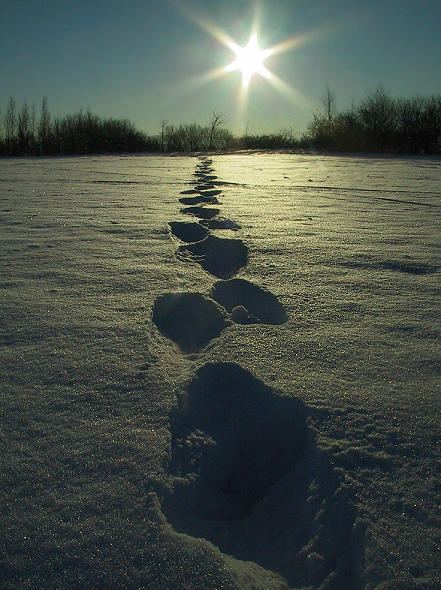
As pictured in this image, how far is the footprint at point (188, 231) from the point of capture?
1969 millimetres

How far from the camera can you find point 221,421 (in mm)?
748

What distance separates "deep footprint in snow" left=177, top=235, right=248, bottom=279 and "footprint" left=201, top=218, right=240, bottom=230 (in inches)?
9.2

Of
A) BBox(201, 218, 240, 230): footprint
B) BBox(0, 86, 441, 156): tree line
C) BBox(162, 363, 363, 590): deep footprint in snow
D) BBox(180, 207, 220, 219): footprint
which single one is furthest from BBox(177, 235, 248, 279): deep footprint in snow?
BBox(0, 86, 441, 156): tree line

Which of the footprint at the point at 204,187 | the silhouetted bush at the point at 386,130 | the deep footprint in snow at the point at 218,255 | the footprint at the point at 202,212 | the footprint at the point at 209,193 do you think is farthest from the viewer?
the silhouetted bush at the point at 386,130

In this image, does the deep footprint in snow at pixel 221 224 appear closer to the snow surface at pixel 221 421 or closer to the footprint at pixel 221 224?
the footprint at pixel 221 224

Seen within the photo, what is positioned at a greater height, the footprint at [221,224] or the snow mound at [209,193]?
the snow mound at [209,193]

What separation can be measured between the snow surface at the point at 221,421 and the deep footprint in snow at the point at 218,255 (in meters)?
0.01

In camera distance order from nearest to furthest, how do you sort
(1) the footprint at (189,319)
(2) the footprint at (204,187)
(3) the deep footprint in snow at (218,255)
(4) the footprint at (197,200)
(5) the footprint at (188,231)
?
1. (1) the footprint at (189,319)
2. (3) the deep footprint in snow at (218,255)
3. (5) the footprint at (188,231)
4. (4) the footprint at (197,200)
5. (2) the footprint at (204,187)

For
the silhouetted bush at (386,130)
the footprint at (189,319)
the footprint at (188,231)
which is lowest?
the footprint at (189,319)

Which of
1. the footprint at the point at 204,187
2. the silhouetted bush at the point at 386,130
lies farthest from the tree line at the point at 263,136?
the footprint at the point at 204,187

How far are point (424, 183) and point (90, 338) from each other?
3892 mm

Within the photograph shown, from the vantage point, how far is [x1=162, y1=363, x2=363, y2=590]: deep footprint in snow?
0.53m

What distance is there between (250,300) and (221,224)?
3.18 ft

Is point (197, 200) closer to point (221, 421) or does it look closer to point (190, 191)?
point (190, 191)
